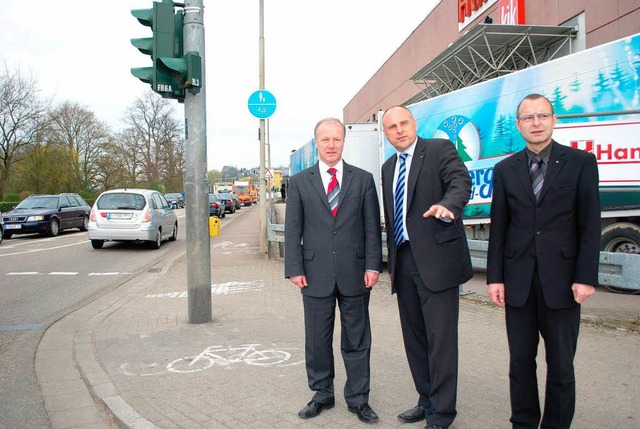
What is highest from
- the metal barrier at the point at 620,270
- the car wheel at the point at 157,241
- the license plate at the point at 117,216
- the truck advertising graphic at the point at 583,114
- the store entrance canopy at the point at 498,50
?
the store entrance canopy at the point at 498,50

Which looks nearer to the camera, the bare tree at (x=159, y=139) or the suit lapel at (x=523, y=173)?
the suit lapel at (x=523, y=173)

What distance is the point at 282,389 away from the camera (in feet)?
13.4

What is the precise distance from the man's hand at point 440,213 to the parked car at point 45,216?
62.5ft

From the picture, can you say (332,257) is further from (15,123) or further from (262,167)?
(15,123)

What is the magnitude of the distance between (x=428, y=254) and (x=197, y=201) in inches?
139

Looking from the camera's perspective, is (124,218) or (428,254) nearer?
(428,254)

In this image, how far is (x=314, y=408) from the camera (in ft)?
11.8

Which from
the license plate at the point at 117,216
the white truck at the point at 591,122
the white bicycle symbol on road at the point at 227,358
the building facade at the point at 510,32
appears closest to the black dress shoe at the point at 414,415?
the white bicycle symbol on road at the point at 227,358

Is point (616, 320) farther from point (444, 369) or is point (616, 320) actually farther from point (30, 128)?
point (30, 128)

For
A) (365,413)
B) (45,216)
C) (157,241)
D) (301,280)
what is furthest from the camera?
(45,216)

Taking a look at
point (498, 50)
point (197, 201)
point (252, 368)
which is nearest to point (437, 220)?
point (252, 368)

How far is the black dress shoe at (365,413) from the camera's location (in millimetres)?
3469

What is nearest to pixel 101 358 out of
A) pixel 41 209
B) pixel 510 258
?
pixel 510 258

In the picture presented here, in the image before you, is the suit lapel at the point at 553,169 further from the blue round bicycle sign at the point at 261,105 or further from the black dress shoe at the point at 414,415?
the blue round bicycle sign at the point at 261,105
